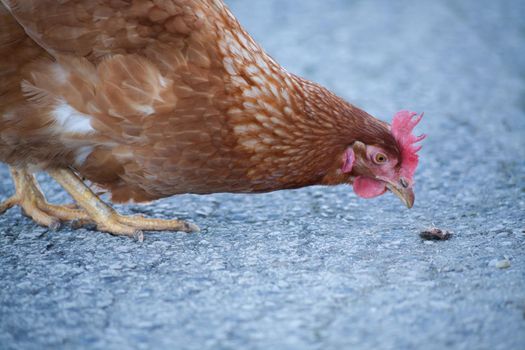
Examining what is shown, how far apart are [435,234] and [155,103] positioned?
144cm

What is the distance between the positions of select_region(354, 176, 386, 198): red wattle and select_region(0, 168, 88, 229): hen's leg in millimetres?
1356

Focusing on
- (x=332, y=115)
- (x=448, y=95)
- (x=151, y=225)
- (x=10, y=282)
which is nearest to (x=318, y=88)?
(x=332, y=115)

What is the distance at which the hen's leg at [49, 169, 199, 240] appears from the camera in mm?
3346

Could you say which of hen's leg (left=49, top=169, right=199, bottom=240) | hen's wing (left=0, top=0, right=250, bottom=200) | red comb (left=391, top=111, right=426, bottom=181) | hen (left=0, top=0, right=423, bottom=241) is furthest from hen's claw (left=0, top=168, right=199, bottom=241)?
red comb (left=391, top=111, right=426, bottom=181)

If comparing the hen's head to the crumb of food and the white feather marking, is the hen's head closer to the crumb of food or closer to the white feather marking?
the crumb of food

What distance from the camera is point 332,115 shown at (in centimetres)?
313

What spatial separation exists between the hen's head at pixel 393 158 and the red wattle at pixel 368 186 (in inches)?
1.0

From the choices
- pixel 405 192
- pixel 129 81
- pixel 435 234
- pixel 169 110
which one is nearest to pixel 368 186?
pixel 405 192

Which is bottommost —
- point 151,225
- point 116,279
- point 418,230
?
point 116,279

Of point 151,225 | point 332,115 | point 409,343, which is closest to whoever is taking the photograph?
point 409,343

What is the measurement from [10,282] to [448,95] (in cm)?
403

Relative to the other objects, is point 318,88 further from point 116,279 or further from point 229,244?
point 116,279

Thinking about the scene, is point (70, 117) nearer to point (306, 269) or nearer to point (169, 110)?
point (169, 110)

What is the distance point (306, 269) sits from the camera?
9.88ft
